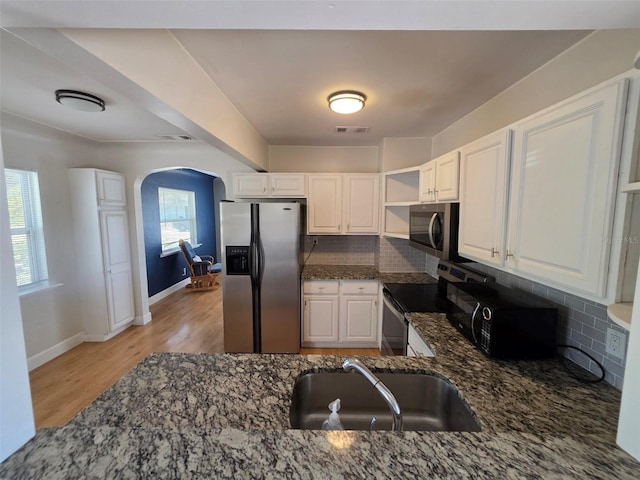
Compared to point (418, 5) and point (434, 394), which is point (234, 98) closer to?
point (418, 5)

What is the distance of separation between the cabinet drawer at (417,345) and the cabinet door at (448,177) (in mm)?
978

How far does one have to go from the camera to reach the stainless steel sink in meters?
1.21

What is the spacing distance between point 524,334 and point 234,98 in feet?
7.81

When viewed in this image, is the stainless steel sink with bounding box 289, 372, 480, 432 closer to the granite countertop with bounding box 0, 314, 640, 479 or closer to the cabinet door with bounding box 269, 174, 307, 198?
the granite countertop with bounding box 0, 314, 640, 479

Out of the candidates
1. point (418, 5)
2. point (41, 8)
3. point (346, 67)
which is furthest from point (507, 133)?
point (41, 8)

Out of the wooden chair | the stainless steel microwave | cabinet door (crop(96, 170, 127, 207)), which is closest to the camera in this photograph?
the stainless steel microwave

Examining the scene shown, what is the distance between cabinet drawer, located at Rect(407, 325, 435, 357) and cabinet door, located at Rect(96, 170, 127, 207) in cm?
369

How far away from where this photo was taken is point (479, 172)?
4.89 ft

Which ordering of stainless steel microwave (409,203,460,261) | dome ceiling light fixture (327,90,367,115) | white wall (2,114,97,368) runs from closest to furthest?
stainless steel microwave (409,203,460,261), dome ceiling light fixture (327,90,367,115), white wall (2,114,97,368)

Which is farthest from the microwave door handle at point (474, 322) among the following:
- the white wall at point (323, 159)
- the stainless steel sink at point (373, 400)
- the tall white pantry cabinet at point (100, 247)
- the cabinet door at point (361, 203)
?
the tall white pantry cabinet at point (100, 247)

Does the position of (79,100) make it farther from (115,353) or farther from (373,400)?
(373,400)

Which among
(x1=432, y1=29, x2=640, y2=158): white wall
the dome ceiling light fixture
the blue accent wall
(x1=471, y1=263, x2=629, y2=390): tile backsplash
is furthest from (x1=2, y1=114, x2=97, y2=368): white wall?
(x1=471, y1=263, x2=629, y2=390): tile backsplash

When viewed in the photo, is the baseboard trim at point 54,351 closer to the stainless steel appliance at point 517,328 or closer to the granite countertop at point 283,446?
the granite countertop at point 283,446

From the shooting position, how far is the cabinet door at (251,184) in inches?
124
